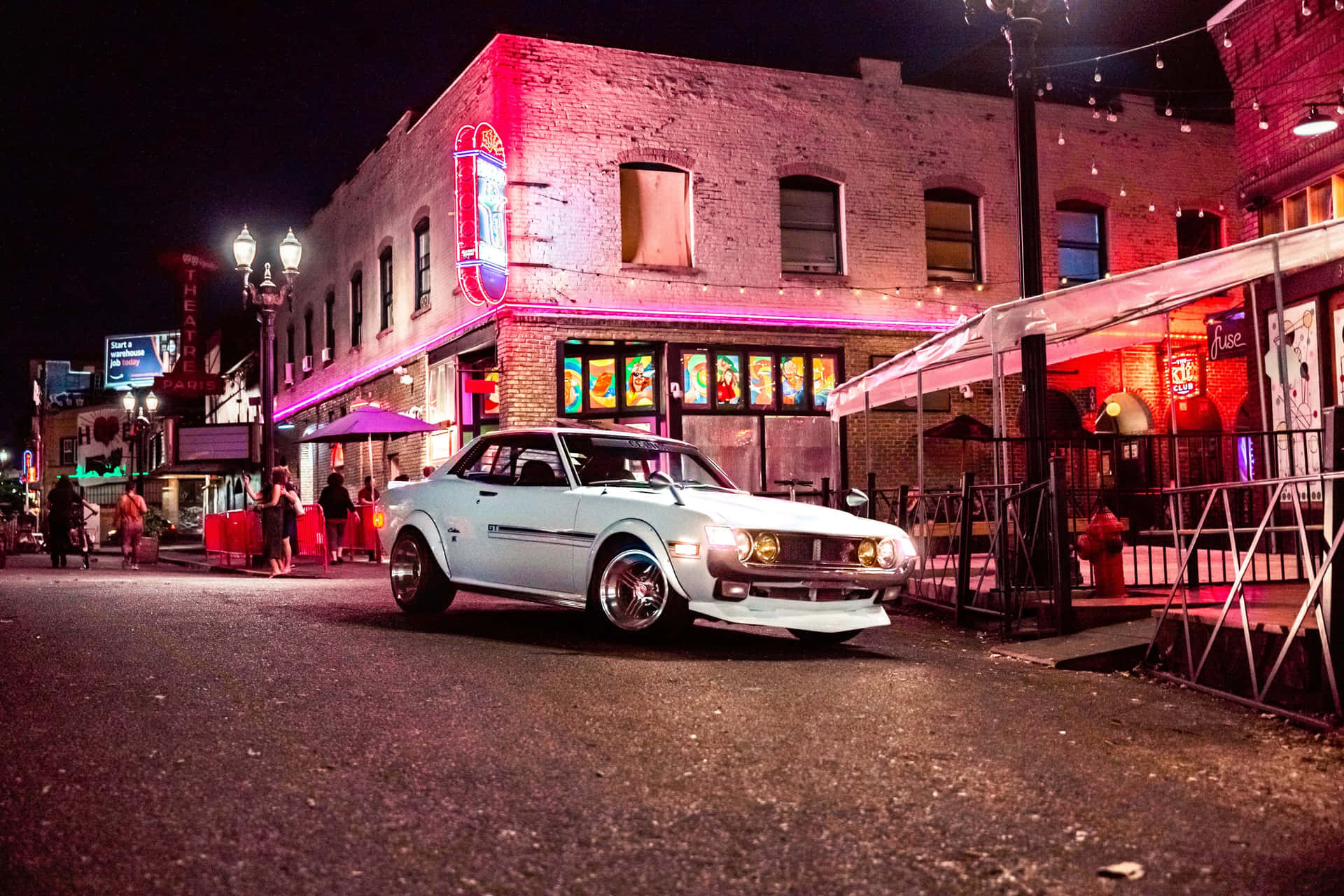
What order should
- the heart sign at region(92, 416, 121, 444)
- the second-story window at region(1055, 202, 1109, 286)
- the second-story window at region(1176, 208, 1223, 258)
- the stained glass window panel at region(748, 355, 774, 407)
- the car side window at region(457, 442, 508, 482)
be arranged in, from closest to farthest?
the car side window at region(457, 442, 508, 482), the stained glass window panel at region(748, 355, 774, 407), the second-story window at region(1055, 202, 1109, 286), the second-story window at region(1176, 208, 1223, 258), the heart sign at region(92, 416, 121, 444)

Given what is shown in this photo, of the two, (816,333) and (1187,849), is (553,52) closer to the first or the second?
(816,333)

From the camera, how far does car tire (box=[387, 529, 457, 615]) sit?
9.90 metres

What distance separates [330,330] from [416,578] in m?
21.2

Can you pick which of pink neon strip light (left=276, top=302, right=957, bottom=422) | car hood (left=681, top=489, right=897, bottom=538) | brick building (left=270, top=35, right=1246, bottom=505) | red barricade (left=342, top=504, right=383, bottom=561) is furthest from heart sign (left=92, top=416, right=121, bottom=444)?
car hood (left=681, top=489, right=897, bottom=538)

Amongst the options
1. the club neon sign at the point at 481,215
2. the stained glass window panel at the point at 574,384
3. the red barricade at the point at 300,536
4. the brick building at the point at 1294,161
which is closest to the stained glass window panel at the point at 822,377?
the stained glass window panel at the point at 574,384

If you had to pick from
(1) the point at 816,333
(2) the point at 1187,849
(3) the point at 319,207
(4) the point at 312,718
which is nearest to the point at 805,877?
(2) the point at 1187,849

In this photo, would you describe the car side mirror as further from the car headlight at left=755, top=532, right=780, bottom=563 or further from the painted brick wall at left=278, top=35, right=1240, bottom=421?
the painted brick wall at left=278, top=35, right=1240, bottom=421

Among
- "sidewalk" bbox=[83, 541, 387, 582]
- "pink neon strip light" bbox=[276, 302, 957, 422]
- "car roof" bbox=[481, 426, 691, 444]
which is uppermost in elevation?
"pink neon strip light" bbox=[276, 302, 957, 422]

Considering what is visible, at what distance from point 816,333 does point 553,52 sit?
21.0ft

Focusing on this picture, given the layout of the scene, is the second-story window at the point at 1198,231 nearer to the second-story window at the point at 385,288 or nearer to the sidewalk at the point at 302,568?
the second-story window at the point at 385,288

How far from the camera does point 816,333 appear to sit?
827 inches

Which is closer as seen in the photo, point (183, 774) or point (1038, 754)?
point (183, 774)

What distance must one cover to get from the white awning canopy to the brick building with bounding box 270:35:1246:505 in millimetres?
5418

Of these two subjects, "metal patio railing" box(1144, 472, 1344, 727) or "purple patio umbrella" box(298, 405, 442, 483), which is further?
"purple patio umbrella" box(298, 405, 442, 483)
